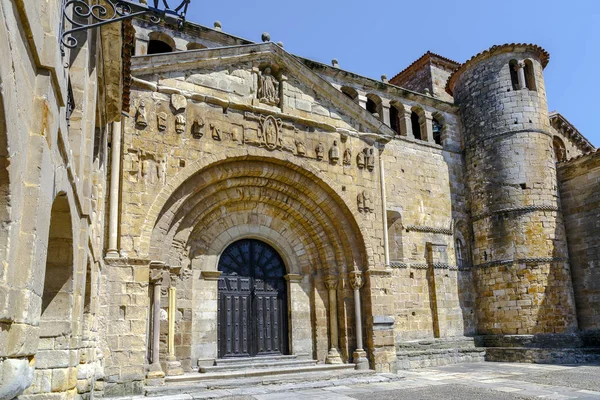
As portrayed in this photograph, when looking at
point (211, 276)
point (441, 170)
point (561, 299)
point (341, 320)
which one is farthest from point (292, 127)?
point (561, 299)

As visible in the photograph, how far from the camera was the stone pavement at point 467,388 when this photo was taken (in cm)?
880

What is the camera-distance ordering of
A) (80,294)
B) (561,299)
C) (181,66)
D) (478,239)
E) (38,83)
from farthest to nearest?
(478,239), (561,299), (181,66), (80,294), (38,83)

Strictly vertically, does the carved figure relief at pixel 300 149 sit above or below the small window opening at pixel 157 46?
below

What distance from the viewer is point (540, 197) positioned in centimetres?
1530

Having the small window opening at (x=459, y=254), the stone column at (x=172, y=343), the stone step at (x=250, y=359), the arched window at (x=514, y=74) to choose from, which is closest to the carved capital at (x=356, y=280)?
the stone step at (x=250, y=359)

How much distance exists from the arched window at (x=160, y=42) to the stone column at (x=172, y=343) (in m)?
7.05

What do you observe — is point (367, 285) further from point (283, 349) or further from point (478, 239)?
point (478, 239)

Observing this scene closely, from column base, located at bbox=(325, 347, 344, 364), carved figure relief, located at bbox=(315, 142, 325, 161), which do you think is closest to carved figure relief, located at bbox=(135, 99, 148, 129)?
carved figure relief, located at bbox=(315, 142, 325, 161)

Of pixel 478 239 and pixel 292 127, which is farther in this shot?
pixel 478 239

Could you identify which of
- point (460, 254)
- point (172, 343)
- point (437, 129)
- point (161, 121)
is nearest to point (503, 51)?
point (437, 129)

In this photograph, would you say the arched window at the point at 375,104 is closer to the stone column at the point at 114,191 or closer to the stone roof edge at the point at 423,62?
the stone roof edge at the point at 423,62

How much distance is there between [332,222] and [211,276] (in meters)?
3.15

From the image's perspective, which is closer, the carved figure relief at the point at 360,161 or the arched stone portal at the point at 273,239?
the arched stone portal at the point at 273,239

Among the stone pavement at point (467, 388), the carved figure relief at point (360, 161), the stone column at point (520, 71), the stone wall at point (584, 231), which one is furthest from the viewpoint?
the stone column at point (520, 71)
